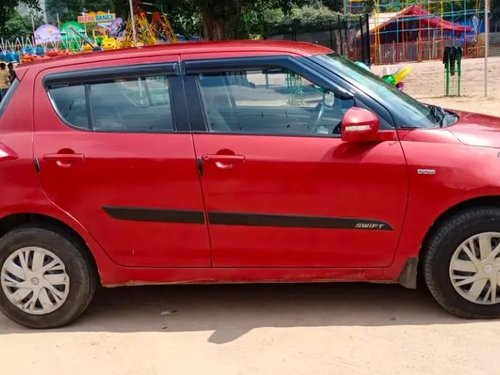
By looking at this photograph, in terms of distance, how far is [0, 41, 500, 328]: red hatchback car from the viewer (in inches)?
144

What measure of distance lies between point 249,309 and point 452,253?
4.58 ft

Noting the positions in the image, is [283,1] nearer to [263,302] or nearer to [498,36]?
[263,302]

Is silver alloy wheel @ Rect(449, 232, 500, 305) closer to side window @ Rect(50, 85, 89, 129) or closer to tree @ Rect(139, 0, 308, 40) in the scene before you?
side window @ Rect(50, 85, 89, 129)

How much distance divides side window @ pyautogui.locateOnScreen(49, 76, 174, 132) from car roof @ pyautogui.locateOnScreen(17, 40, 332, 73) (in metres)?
0.18

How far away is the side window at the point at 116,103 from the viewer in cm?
388

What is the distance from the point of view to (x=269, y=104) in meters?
3.86

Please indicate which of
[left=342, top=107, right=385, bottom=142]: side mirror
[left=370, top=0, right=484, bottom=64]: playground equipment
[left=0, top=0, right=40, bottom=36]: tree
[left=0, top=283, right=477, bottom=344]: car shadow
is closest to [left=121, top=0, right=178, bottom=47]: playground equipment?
[left=0, top=0, right=40, bottom=36]: tree

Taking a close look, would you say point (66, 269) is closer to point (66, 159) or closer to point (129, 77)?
point (66, 159)

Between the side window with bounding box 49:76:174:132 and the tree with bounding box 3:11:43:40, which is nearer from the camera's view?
the side window with bounding box 49:76:174:132

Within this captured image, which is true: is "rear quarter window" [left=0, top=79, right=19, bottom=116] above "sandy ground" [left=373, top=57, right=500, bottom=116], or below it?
above

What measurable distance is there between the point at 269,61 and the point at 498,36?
55105 mm

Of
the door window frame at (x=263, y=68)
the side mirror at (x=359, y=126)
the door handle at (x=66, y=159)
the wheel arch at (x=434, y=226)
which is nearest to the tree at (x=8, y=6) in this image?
the door handle at (x=66, y=159)

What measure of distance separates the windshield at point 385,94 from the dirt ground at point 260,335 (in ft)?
4.08

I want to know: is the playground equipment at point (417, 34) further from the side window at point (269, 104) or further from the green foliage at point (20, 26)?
the green foliage at point (20, 26)
